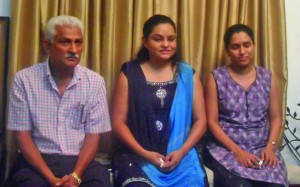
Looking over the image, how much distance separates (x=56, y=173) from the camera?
204cm

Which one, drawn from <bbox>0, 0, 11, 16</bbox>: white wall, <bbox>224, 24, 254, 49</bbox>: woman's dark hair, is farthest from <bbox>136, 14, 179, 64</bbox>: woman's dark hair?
<bbox>0, 0, 11, 16</bbox>: white wall

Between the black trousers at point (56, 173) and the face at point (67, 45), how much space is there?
44 centimetres

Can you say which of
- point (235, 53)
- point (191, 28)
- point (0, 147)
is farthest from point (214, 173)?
point (0, 147)

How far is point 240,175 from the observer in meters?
2.21

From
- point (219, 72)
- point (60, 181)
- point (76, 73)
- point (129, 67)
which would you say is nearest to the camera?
point (60, 181)

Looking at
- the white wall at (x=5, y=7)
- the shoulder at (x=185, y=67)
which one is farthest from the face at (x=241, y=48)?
the white wall at (x=5, y=7)

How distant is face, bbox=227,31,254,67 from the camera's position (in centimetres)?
244

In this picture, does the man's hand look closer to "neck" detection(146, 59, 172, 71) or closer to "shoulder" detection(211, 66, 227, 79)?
"neck" detection(146, 59, 172, 71)

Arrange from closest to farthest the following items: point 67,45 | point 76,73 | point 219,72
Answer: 1. point 67,45
2. point 76,73
3. point 219,72

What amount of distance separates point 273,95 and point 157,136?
28.1 inches

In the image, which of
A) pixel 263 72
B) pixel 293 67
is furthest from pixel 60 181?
pixel 293 67

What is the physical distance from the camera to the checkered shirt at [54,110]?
2113mm

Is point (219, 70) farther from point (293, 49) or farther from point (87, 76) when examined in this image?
A: point (87, 76)

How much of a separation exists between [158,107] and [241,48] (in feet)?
1.83
